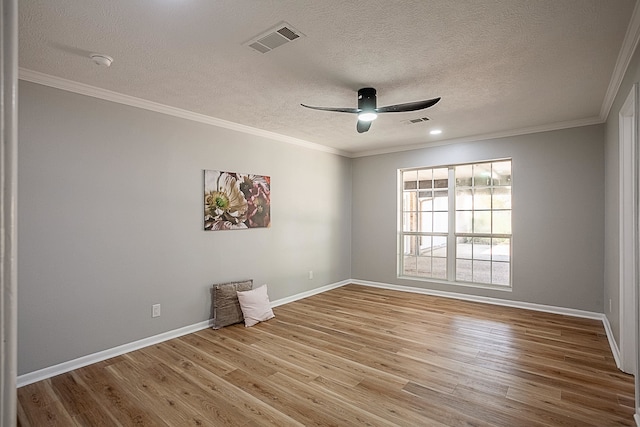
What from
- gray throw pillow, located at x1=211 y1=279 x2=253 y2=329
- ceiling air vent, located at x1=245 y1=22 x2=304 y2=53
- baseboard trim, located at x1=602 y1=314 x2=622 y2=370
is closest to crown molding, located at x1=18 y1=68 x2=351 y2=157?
ceiling air vent, located at x1=245 y1=22 x2=304 y2=53

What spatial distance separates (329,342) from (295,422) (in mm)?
1378

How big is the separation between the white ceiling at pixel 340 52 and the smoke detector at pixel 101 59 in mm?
53

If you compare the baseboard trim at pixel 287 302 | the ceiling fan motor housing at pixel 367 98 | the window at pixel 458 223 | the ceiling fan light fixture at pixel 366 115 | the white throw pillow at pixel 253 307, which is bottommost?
the baseboard trim at pixel 287 302

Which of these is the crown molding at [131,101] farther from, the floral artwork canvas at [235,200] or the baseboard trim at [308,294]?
the baseboard trim at [308,294]

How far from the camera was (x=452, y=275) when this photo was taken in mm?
5559

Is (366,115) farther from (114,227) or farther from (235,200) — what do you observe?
(114,227)

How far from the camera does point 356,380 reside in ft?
9.26

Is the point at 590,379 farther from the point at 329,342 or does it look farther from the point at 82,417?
the point at 82,417

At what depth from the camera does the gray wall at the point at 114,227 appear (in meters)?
2.87

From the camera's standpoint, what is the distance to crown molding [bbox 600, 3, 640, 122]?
2.14 m

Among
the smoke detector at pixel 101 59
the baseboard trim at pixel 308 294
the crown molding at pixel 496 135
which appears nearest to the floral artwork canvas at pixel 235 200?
the baseboard trim at pixel 308 294

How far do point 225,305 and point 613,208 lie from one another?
14.3 feet

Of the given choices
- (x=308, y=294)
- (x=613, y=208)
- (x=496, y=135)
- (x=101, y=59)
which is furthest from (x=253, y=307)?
(x=496, y=135)

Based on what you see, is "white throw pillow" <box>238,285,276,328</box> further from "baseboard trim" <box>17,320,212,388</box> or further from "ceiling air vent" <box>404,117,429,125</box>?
"ceiling air vent" <box>404,117,429,125</box>
